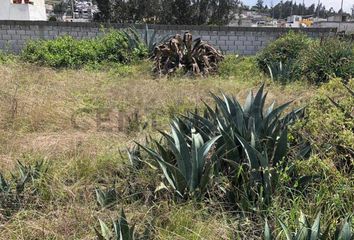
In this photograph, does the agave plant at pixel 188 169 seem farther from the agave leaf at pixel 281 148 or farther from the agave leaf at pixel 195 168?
→ the agave leaf at pixel 281 148

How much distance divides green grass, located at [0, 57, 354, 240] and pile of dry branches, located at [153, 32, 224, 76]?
2.09 metres

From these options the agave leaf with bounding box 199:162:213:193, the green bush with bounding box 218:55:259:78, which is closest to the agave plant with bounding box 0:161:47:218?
the agave leaf with bounding box 199:162:213:193

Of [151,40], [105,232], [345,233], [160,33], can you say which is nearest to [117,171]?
[105,232]

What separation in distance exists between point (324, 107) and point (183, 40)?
597cm

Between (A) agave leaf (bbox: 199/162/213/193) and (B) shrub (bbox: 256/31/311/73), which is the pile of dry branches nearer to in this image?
(B) shrub (bbox: 256/31/311/73)

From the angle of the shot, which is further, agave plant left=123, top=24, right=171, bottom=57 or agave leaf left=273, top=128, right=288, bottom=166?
agave plant left=123, top=24, right=171, bottom=57

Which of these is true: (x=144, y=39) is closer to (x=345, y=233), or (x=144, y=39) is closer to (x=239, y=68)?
(x=239, y=68)

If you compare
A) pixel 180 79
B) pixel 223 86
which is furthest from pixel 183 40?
pixel 223 86

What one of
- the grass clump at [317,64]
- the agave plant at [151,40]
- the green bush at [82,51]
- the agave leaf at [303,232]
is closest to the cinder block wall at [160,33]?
the agave plant at [151,40]

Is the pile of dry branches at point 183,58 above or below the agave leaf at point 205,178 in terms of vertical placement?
above

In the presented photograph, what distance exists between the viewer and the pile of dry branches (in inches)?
335

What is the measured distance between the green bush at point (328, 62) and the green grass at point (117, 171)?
4.22 ft

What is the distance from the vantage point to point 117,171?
10.7 feet

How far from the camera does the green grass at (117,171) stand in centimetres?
245
